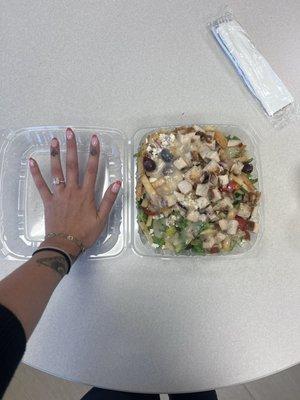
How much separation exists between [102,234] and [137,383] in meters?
0.34

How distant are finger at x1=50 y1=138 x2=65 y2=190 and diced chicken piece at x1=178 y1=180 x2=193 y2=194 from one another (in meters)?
0.28

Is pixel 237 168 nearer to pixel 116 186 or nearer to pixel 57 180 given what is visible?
pixel 116 186

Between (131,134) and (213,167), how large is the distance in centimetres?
23

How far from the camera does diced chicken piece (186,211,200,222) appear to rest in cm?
80

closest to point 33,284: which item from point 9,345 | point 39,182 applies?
point 9,345

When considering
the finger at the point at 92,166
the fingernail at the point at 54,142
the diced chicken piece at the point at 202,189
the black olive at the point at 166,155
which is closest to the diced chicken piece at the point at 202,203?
the diced chicken piece at the point at 202,189

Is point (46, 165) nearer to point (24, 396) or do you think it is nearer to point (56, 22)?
point (56, 22)

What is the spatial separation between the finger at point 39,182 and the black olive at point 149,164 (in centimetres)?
24

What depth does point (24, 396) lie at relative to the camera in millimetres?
1335

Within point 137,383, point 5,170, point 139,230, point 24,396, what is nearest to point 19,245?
point 5,170

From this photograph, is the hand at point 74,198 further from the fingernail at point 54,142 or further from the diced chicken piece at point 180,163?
the diced chicken piece at point 180,163

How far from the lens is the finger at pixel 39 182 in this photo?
87 centimetres

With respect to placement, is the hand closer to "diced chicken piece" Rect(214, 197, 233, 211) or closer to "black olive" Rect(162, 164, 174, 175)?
"black olive" Rect(162, 164, 174, 175)

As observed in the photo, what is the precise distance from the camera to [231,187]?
2.67 ft
